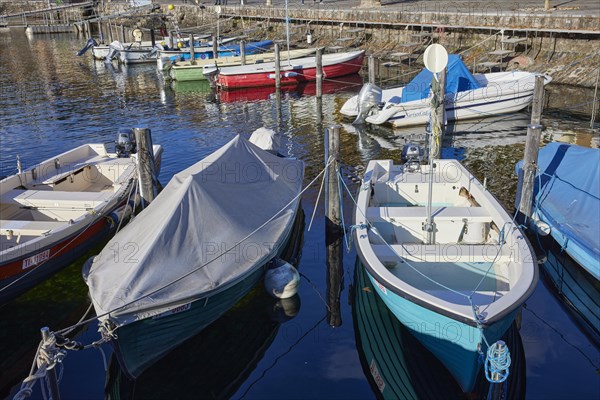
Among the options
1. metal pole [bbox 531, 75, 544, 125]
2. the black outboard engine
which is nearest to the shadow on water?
metal pole [bbox 531, 75, 544, 125]

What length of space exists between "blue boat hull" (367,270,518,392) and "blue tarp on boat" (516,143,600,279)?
396 cm

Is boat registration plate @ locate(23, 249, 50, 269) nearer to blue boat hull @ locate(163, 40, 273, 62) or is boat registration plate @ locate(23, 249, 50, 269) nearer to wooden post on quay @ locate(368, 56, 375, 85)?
wooden post on quay @ locate(368, 56, 375, 85)

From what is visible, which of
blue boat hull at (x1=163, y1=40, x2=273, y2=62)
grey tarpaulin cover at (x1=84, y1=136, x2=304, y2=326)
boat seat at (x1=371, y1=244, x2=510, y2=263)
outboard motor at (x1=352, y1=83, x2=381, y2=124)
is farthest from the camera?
blue boat hull at (x1=163, y1=40, x2=273, y2=62)

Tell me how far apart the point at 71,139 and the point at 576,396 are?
2143 cm

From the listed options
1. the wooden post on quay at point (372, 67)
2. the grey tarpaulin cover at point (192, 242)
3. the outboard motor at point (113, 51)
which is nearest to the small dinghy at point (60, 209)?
the grey tarpaulin cover at point (192, 242)

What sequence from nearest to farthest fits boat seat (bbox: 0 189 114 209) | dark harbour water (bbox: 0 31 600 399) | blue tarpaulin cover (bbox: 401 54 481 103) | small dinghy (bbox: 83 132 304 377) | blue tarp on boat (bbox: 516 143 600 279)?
small dinghy (bbox: 83 132 304 377) < dark harbour water (bbox: 0 31 600 399) < blue tarp on boat (bbox: 516 143 600 279) < boat seat (bbox: 0 189 114 209) < blue tarpaulin cover (bbox: 401 54 481 103)

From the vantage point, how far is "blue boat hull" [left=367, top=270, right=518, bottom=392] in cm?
822

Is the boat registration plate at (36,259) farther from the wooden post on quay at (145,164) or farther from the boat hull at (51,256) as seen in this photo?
the wooden post on quay at (145,164)

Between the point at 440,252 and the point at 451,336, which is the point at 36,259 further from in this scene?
the point at 451,336

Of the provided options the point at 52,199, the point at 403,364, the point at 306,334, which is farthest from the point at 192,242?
the point at 52,199

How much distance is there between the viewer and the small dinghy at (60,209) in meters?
11.4

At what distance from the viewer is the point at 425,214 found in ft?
38.3

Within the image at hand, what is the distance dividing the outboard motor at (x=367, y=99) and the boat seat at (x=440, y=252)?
13774 mm

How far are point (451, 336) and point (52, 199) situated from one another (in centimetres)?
951
